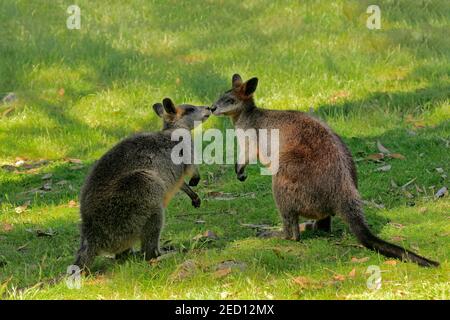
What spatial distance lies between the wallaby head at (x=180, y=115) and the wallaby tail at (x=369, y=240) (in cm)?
213

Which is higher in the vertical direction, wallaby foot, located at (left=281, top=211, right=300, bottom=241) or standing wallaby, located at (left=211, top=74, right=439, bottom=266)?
standing wallaby, located at (left=211, top=74, right=439, bottom=266)

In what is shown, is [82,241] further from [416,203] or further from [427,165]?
[427,165]

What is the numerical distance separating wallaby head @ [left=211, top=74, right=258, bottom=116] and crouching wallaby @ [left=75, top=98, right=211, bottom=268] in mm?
1546

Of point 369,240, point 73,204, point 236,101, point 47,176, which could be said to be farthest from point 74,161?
point 369,240

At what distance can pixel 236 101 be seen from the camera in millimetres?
9234

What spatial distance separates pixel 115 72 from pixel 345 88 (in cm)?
385

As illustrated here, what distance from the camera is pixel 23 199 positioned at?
1041cm

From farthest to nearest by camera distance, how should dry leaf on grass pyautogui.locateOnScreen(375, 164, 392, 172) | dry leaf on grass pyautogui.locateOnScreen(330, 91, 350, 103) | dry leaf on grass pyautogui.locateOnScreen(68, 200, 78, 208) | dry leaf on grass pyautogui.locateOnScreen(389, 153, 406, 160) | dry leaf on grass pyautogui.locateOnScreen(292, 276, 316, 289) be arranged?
dry leaf on grass pyautogui.locateOnScreen(330, 91, 350, 103) → dry leaf on grass pyautogui.locateOnScreen(389, 153, 406, 160) → dry leaf on grass pyautogui.locateOnScreen(375, 164, 392, 172) → dry leaf on grass pyautogui.locateOnScreen(68, 200, 78, 208) → dry leaf on grass pyautogui.locateOnScreen(292, 276, 316, 289)

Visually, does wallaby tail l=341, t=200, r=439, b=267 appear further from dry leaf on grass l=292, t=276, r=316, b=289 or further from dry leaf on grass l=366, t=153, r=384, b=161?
dry leaf on grass l=366, t=153, r=384, b=161

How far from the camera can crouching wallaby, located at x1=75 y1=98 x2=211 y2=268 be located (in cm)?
720


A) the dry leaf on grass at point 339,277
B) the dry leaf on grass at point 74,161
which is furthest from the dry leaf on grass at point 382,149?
the dry leaf on grass at point 339,277

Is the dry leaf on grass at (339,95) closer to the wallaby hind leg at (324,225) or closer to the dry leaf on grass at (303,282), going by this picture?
the wallaby hind leg at (324,225)

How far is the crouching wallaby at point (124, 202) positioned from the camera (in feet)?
23.6

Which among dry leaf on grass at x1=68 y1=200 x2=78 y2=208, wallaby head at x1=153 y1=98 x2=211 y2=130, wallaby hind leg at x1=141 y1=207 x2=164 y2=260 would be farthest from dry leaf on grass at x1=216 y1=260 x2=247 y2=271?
dry leaf on grass at x1=68 y1=200 x2=78 y2=208
